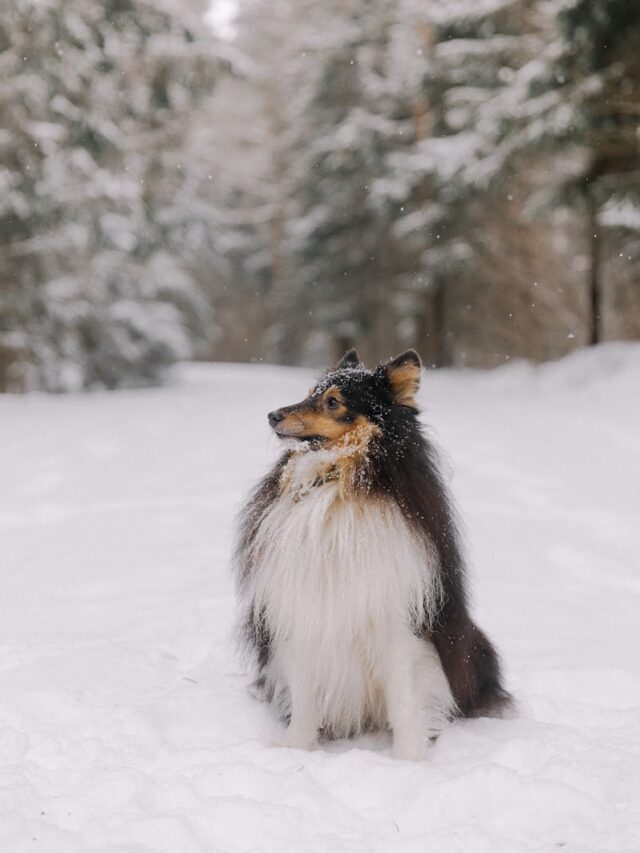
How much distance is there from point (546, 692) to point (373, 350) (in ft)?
76.4

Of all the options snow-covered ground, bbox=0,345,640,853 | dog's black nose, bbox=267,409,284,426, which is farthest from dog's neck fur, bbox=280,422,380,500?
snow-covered ground, bbox=0,345,640,853

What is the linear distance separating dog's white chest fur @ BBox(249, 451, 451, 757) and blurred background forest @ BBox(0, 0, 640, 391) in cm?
944

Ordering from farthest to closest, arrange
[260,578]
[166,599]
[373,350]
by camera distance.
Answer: [373,350]
[166,599]
[260,578]

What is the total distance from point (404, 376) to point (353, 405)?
0.23 m

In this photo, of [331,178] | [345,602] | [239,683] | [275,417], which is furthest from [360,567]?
[331,178]

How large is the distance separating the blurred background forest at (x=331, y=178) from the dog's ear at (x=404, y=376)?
9.06 m

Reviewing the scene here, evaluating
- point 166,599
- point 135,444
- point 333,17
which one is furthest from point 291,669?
point 333,17

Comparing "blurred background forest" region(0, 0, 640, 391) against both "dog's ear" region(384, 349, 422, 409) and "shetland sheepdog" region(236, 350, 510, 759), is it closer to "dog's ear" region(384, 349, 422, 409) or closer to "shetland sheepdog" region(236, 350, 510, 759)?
"dog's ear" region(384, 349, 422, 409)

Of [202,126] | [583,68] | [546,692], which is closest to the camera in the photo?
[546,692]

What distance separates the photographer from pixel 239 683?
398 centimetres

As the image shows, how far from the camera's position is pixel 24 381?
16922mm

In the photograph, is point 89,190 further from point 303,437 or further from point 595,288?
point 303,437

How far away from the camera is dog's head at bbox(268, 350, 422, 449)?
3.29m

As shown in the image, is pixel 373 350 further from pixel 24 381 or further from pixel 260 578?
pixel 260 578
